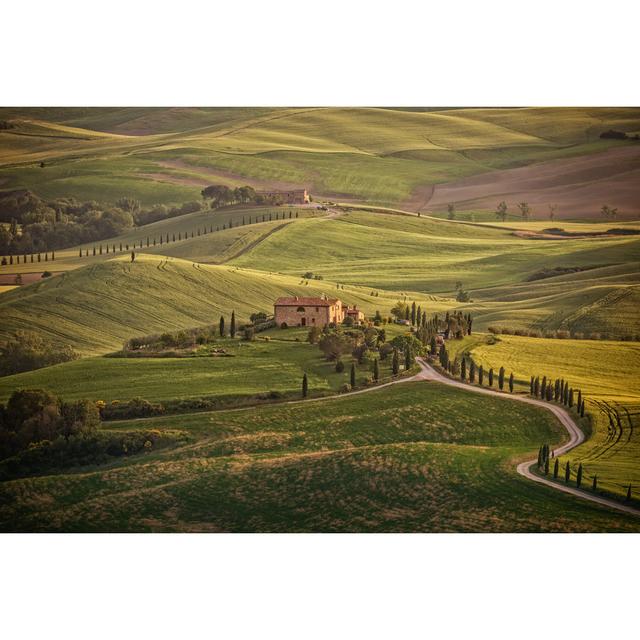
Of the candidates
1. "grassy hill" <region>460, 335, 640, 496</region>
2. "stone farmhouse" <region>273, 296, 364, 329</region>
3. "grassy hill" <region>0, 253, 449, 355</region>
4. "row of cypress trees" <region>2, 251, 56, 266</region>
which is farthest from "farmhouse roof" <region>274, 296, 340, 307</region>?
"row of cypress trees" <region>2, 251, 56, 266</region>

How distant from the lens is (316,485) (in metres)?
31.5

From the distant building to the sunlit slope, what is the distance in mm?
11553

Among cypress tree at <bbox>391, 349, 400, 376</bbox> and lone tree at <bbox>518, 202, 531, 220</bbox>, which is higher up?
lone tree at <bbox>518, 202, 531, 220</bbox>

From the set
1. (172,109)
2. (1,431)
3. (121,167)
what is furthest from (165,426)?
(121,167)

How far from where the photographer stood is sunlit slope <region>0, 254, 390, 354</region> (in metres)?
39.0

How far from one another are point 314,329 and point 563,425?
28.1 ft

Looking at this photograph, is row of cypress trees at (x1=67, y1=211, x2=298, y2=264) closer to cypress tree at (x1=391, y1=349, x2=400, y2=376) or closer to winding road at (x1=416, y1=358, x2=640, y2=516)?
cypress tree at (x1=391, y1=349, x2=400, y2=376)

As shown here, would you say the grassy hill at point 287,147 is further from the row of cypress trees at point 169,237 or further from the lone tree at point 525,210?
the row of cypress trees at point 169,237

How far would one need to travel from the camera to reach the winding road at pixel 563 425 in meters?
30.2

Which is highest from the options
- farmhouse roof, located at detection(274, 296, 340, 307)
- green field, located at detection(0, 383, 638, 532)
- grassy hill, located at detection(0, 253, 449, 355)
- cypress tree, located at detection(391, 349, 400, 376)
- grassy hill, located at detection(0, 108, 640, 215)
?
grassy hill, located at detection(0, 108, 640, 215)

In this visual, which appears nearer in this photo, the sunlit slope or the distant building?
the sunlit slope

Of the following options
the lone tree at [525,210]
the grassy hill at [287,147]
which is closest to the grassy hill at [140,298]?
the grassy hill at [287,147]

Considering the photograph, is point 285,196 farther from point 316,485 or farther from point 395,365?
point 316,485

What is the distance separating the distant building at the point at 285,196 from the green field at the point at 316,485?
26.9 m
